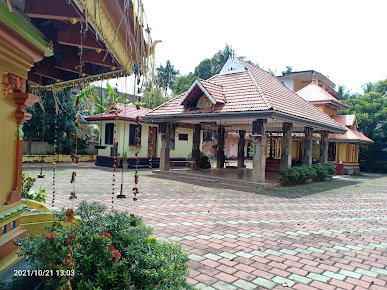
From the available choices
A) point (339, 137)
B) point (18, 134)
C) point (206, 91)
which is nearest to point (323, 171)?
point (339, 137)

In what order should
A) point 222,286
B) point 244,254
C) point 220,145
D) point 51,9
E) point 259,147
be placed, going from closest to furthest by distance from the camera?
point 51,9
point 222,286
point 244,254
point 259,147
point 220,145

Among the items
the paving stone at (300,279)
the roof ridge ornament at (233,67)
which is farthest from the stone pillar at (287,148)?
the paving stone at (300,279)

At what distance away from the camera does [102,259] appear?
237 cm

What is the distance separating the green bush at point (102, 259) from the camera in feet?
7.50

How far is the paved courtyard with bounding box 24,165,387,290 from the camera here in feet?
12.2

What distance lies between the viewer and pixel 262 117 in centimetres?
1080

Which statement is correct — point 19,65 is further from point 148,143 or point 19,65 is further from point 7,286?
point 148,143

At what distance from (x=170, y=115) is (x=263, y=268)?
10638 mm

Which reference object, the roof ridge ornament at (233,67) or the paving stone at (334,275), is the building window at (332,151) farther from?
the paving stone at (334,275)

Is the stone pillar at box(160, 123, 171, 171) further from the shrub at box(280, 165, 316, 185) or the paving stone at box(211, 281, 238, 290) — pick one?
the paving stone at box(211, 281, 238, 290)

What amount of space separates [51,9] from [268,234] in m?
5.10

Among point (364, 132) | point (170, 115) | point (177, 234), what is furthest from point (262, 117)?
point (364, 132)

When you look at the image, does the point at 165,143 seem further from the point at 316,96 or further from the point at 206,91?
the point at 316,96

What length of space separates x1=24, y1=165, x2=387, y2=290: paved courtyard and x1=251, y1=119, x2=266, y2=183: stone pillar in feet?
5.23
